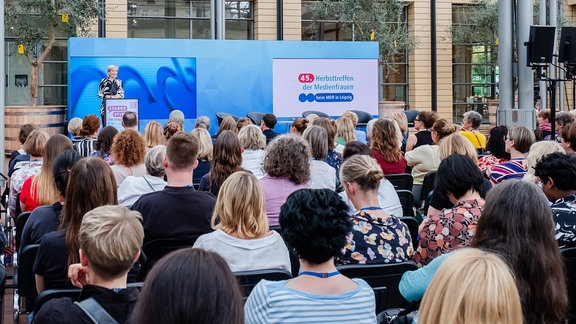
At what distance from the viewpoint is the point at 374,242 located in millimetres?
4078

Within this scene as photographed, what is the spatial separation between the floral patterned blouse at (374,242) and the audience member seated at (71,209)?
1228mm

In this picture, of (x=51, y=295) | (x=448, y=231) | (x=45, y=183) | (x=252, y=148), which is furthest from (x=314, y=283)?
(x=252, y=148)

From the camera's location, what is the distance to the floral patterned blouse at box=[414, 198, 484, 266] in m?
4.08

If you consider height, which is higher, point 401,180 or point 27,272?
point 401,180

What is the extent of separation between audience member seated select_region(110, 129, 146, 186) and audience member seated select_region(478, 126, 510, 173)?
10.3ft

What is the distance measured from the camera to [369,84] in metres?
19.9

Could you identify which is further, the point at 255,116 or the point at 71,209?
the point at 255,116

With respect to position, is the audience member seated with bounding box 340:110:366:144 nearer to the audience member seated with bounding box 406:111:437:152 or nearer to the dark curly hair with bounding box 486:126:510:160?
the audience member seated with bounding box 406:111:437:152

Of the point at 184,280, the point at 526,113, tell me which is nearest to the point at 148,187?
the point at 184,280

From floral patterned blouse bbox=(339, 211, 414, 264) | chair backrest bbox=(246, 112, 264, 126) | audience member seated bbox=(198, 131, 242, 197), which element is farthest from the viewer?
chair backrest bbox=(246, 112, 264, 126)

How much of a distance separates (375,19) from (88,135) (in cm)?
1725

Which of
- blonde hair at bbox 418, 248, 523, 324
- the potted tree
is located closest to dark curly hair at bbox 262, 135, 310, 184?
blonde hair at bbox 418, 248, 523, 324

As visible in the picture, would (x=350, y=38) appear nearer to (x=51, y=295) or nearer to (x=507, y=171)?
(x=507, y=171)

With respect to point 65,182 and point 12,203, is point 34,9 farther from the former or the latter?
point 65,182
